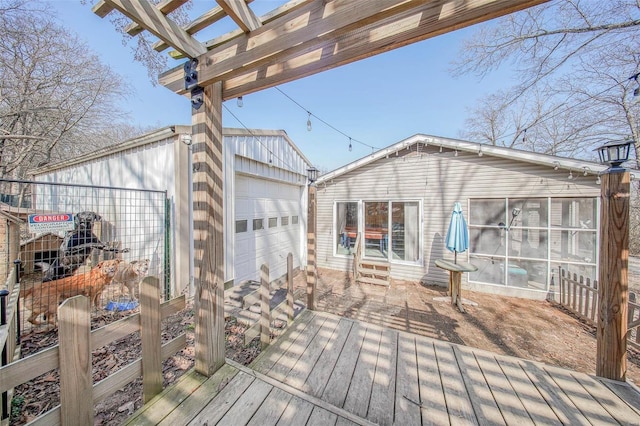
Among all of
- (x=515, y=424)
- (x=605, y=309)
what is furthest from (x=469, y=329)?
(x=515, y=424)

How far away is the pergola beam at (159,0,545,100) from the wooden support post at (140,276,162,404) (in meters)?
1.60

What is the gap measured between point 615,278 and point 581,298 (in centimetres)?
334

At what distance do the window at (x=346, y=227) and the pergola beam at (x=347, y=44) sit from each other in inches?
222

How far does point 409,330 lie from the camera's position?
3666 mm

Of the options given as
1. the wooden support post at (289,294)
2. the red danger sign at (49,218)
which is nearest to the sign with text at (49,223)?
the red danger sign at (49,218)

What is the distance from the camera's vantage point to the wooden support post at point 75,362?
3.70 feet

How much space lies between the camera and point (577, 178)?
475 centimetres

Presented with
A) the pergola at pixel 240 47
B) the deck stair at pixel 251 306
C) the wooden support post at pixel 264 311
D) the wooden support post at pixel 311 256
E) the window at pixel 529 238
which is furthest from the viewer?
the window at pixel 529 238

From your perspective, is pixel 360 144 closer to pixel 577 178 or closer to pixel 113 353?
pixel 577 178

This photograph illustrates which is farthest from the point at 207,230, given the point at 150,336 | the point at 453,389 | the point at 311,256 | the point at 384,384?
the point at 453,389

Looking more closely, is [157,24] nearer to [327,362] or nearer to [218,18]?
[218,18]

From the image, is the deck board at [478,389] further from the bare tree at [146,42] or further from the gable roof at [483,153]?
the bare tree at [146,42]

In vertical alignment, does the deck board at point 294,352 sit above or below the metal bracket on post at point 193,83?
below

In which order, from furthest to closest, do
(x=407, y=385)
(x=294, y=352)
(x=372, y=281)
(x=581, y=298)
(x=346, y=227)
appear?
(x=346, y=227), (x=372, y=281), (x=581, y=298), (x=294, y=352), (x=407, y=385)
